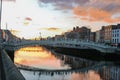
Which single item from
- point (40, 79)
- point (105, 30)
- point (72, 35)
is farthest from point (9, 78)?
point (72, 35)

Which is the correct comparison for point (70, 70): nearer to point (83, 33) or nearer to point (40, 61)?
point (40, 61)

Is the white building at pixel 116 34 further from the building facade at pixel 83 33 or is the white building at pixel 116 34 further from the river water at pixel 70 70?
the river water at pixel 70 70

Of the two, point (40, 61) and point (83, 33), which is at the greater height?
point (83, 33)

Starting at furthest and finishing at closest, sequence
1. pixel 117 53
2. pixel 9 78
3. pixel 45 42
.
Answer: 1. pixel 117 53
2. pixel 45 42
3. pixel 9 78

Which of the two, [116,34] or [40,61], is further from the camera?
[116,34]

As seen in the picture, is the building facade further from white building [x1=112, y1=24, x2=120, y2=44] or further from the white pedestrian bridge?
the white pedestrian bridge

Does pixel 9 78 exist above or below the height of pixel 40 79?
above

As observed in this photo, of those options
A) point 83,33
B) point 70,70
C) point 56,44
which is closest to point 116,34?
point 83,33

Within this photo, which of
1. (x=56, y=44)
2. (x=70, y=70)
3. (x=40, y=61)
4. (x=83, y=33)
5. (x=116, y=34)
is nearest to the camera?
(x=70, y=70)

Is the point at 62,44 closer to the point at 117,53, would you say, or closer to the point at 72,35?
the point at 117,53

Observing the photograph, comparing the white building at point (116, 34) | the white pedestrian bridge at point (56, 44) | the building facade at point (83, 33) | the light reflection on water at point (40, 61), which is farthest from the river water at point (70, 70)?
the building facade at point (83, 33)

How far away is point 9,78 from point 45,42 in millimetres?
28025

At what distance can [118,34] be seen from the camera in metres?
72.7

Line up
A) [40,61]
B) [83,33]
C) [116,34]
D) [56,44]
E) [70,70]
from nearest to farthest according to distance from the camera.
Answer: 1. [70,70]
2. [40,61]
3. [56,44]
4. [116,34]
5. [83,33]
